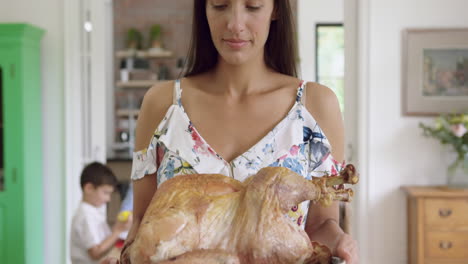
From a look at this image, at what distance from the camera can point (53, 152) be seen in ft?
11.8

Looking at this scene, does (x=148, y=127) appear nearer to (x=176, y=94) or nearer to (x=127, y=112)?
(x=176, y=94)

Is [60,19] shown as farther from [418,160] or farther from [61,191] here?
[418,160]

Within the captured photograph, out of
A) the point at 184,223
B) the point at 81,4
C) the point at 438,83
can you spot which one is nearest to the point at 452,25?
the point at 438,83

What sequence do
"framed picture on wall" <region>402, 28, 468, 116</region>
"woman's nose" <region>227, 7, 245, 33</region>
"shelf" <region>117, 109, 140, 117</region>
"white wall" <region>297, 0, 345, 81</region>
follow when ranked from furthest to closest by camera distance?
1. "shelf" <region>117, 109, 140, 117</region>
2. "white wall" <region>297, 0, 345, 81</region>
3. "framed picture on wall" <region>402, 28, 468, 116</region>
4. "woman's nose" <region>227, 7, 245, 33</region>

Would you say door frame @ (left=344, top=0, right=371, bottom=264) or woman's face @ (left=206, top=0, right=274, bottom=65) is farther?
door frame @ (left=344, top=0, right=371, bottom=264)

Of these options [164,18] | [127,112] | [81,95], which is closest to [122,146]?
[127,112]

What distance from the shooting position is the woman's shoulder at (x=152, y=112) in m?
1.01

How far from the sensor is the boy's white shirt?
7.65 ft

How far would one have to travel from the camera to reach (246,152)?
896mm

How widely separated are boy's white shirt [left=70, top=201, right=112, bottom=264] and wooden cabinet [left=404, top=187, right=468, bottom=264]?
1.93 metres

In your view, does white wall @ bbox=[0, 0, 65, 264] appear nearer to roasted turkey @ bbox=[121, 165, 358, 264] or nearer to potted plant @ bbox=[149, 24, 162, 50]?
potted plant @ bbox=[149, 24, 162, 50]

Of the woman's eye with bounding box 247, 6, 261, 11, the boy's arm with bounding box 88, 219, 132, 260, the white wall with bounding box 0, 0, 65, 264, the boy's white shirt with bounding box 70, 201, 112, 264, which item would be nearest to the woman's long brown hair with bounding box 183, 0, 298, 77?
the woman's eye with bounding box 247, 6, 261, 11

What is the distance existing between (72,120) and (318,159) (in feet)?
9.48

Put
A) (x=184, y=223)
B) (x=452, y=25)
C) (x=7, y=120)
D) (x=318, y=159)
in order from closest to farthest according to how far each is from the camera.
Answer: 1. (x=184, y=223)
2. (x=318, y=159)
3. (x=7, y=120)
4. (x=452, y=25)
